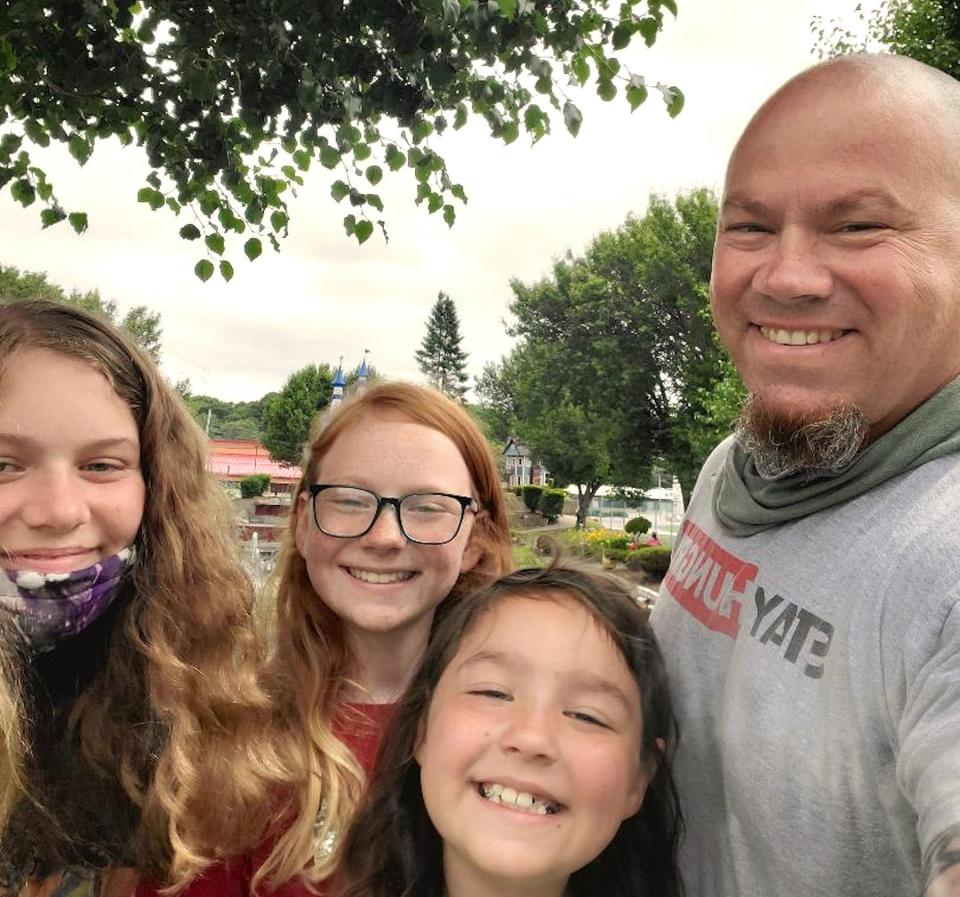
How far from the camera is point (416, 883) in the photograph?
1838 millimetres

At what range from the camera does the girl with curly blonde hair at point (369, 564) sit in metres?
2.38

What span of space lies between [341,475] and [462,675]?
2.72ft

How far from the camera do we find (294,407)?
62531 millimetres

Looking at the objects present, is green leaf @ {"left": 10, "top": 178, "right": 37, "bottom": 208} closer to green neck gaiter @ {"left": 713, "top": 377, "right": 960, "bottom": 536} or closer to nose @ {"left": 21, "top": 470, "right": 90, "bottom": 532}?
nose @ {"left": 21, "top": 470, "right": 90, "bottom": 532}

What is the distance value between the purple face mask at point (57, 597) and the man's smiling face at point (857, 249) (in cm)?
142

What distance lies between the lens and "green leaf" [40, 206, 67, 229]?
4.52 metres

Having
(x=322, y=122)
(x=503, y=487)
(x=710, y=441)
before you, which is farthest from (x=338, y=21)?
(x=710, y=441)

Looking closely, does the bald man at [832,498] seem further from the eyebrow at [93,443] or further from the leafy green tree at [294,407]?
the leafy green tree at [294,407]

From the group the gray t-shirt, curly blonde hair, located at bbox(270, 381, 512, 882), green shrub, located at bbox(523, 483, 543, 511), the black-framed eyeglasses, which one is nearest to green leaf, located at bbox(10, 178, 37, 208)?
curly blonde hair, located at bbox(270, 381, 512, 882)

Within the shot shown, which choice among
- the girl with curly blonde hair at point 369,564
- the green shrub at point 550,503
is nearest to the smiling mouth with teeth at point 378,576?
the girl with curly blonde hair at point 369,564

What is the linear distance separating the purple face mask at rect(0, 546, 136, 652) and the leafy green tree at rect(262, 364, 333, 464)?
59262 millimetres

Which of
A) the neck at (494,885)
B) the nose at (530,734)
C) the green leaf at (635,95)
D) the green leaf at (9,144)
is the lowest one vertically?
the neck at (494,885)

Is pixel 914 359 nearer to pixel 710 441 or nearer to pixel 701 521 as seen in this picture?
pixel 701 521

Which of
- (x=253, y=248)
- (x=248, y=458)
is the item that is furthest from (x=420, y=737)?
(x=248, y=458)
